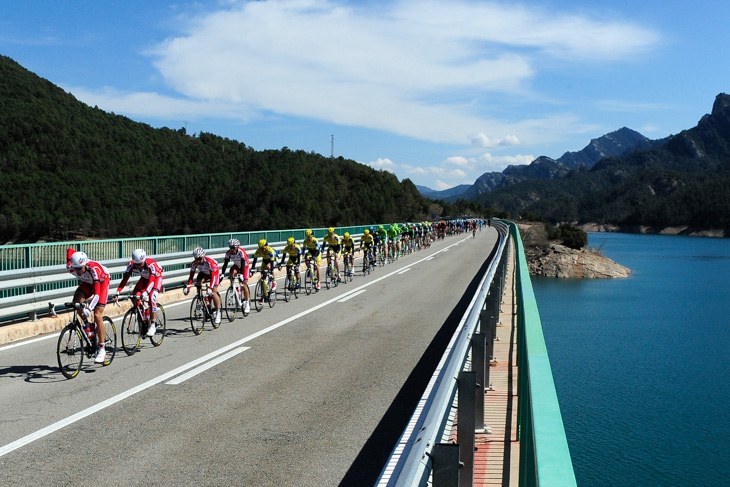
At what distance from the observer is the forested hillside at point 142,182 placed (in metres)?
104

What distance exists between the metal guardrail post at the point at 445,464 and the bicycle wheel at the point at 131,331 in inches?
301

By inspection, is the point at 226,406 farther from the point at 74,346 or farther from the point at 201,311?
the point at 201,311

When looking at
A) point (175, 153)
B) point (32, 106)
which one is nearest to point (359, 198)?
point (175, 153)

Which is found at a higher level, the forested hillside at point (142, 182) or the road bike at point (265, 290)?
the forested hillside at point (142, 182)

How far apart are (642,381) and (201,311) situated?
80.2ft

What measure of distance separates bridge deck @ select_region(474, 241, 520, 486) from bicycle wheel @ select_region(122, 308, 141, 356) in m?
5.31

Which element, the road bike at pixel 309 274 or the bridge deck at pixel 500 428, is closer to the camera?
the bridge deck at pixel 500 428

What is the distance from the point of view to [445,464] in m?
2.67

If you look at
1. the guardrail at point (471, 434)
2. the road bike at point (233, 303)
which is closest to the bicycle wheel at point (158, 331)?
the road bike at point (233, 303)

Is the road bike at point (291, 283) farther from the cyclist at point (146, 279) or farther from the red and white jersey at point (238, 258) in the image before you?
the cyclist at point (146, 279)

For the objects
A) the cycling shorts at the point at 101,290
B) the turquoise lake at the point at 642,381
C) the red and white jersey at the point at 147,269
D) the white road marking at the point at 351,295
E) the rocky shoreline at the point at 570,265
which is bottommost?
the turquoise lake at the point at 642,381

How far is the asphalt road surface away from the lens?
499 cm

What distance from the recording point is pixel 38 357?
9109 mm

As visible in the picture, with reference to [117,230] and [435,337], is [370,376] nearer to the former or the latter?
[435,337]
